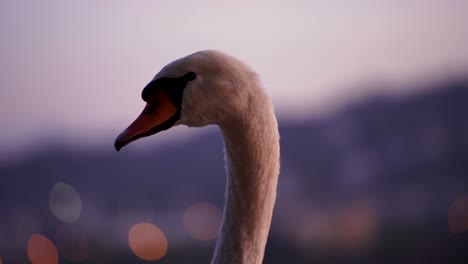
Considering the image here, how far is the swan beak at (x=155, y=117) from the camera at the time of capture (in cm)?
149

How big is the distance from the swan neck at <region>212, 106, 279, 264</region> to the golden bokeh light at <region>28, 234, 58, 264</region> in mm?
12208

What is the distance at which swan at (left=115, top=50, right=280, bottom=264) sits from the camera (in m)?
1.49

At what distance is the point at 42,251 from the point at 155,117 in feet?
43.9

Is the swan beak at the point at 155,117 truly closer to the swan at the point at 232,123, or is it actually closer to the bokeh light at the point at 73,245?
the swan at the point at 232,123

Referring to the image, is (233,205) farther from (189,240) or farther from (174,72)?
(189,240)

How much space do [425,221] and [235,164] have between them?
62.7 feet

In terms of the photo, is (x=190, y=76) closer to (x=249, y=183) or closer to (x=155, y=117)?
(x=155, y=117)

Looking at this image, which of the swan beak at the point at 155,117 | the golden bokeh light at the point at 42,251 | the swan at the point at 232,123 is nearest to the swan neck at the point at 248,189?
the swan at the point at 232,123

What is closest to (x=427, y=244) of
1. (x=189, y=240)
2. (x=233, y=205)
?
(x=189, y=240)

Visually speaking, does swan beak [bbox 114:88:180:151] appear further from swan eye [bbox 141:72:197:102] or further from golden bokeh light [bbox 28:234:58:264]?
golden bokeh light [bbox 28:234:58:264]

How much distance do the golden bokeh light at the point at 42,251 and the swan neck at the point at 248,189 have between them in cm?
1221

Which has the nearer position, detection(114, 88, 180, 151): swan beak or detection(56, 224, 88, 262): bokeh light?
detection(114, 88, 180, 151): swan beak

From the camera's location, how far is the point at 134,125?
1.50m

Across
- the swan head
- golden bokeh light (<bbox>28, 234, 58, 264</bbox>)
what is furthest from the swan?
golden bokeh light (<bbox>28, 234, 58, 264</bbox>)
